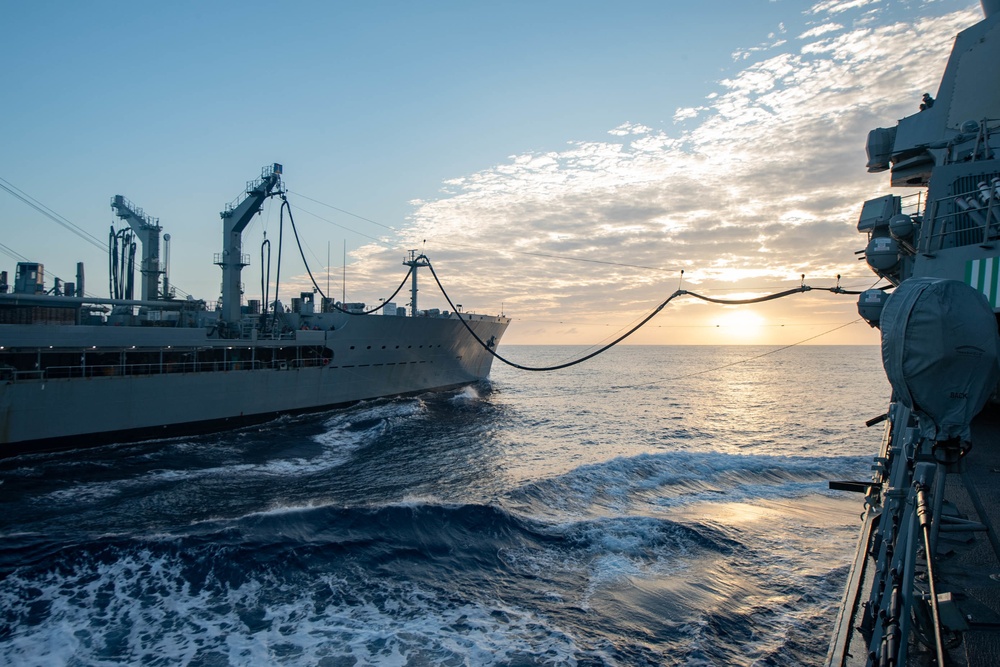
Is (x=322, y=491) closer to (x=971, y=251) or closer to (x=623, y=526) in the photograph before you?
(x=623, y=526)

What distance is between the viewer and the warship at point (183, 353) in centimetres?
2038

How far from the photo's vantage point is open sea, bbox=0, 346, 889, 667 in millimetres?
→ 7895

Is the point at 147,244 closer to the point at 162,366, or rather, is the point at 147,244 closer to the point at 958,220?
the point at 162,366

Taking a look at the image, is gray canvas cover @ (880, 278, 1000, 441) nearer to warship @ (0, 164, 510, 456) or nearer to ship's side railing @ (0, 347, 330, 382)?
warship @ (0, 164, 510, 456)

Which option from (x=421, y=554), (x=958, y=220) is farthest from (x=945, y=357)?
(x=421, y=554)

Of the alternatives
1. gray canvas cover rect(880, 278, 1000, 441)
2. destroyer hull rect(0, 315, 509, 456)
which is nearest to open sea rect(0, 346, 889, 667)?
destroyer hull rect(0, 315, 509, 456)

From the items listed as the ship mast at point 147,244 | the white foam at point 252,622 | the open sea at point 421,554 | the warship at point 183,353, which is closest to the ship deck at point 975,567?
the open sea at point 421,554

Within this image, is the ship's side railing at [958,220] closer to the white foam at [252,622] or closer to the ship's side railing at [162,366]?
the white foam at [252,622]

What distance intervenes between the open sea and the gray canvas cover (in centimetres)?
538

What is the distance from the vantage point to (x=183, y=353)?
26281mm

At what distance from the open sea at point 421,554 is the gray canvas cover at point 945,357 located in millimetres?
5380

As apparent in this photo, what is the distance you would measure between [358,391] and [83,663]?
24544 millimetres

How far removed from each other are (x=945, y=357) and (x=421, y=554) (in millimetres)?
9895

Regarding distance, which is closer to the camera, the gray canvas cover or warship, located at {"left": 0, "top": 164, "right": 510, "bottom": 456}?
the gray canvas cover
